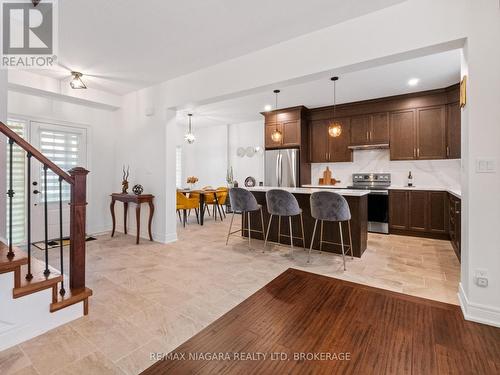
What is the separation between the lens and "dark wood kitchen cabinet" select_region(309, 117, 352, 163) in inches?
218

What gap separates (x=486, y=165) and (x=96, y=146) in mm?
5760

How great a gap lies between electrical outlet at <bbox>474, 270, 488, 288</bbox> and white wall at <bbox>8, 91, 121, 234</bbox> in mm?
5560

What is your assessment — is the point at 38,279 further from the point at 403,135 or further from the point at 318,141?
the point at 403,135

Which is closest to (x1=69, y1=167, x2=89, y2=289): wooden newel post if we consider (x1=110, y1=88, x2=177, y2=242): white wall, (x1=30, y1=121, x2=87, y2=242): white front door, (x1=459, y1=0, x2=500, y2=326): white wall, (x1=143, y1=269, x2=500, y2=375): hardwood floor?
(x1=143, y1=269, x2=500, y2=375): hardwood floor

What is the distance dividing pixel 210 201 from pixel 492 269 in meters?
5.06

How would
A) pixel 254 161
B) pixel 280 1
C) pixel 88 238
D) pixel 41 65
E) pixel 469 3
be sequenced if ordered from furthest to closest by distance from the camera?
pixel 254 161 < pixel 88 238 < pixel 41 65 < pixel 280 1 < pixel 469 3

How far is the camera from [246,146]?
7.65 metres

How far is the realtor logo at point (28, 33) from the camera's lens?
94.8 inches

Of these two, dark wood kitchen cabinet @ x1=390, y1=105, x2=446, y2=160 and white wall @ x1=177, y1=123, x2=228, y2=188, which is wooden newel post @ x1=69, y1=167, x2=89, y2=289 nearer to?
dark wood kitchen cabinet @ x1=390, y1=105, x2=446, y2=160

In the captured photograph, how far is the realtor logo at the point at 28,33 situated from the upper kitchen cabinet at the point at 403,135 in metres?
5.44

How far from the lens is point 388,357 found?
1.62 metres

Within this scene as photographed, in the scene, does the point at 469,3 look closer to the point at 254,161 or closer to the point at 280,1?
the point at 280,1

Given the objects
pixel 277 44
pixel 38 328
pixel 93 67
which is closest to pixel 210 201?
pixel 93 67

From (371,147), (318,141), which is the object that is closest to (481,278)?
(371,147)
